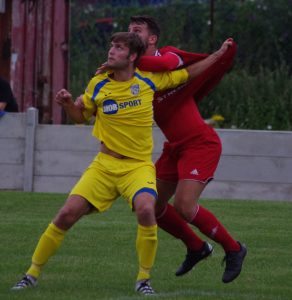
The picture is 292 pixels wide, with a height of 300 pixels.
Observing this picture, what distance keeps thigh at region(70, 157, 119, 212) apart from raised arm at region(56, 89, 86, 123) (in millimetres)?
353

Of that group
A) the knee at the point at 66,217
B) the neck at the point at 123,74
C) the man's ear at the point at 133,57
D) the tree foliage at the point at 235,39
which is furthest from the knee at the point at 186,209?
the tree foliage at the point at 235,39

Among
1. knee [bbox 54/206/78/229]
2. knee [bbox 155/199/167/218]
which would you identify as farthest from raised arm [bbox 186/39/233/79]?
knee [bbox 54/206/78/229]

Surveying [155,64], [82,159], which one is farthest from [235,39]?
[155,64]

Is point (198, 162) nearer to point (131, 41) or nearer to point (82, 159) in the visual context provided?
point (131, 41)

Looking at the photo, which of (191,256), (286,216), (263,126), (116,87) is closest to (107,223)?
(286,216)

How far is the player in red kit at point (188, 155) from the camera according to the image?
7973mm

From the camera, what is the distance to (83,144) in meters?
14.5

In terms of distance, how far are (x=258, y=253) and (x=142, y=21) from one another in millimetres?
2590

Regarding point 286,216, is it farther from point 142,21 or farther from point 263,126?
point 263,126

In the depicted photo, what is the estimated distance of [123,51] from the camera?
24.8 feet

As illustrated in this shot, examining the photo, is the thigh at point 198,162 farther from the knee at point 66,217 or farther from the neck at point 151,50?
the knee at point 66,217

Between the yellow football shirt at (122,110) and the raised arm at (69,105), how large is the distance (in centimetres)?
5

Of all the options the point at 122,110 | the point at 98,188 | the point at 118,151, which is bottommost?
the point at 98,188

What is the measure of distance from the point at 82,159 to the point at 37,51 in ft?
15.5
